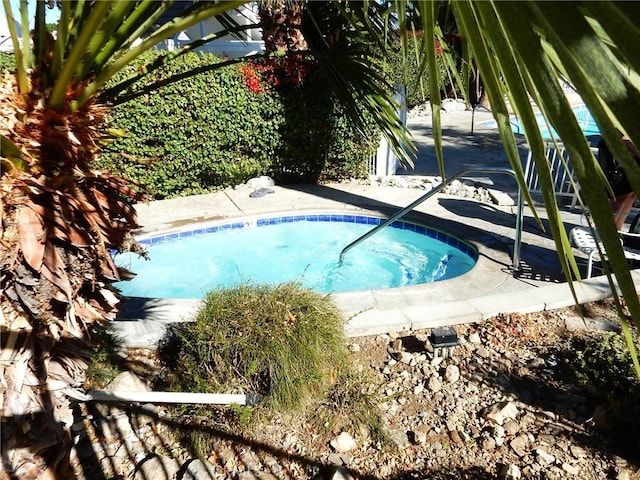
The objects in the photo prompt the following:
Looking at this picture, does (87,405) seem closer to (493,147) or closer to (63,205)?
(63,205)

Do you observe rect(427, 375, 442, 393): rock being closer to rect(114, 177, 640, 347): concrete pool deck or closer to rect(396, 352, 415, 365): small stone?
rect(396, 352, 415, 365): small stone

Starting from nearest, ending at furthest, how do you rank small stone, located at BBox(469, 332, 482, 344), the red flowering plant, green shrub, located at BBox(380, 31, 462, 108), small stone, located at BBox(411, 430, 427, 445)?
green shrub, located at BBox(380, 31, 462, 108), small stone, located at BBox(411, 430, 427, 445), small stone, located at BBox(469, 332, 482, 344), the red flowering plant

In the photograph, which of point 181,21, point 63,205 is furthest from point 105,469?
point 181,21

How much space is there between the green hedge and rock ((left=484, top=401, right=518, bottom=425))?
5.77 m

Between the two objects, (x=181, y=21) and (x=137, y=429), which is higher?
(x=181, y=21)

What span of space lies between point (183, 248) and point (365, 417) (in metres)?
4.98

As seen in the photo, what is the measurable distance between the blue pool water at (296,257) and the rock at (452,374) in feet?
9.96

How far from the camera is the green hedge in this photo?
25.0 ft

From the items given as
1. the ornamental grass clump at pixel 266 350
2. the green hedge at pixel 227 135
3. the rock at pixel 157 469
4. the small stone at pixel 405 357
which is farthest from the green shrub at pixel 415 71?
the rock at pixel 157 469

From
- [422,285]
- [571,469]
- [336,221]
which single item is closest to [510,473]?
[571,469]

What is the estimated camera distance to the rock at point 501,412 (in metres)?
3.01

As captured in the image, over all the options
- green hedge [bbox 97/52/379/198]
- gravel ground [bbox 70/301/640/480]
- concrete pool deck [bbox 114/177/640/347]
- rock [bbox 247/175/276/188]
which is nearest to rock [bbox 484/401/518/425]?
gravel ground [bbox 70/301/640/480]

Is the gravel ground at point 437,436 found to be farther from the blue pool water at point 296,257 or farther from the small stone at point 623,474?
the blue pool water at point 296,257

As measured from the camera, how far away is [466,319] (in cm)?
414
